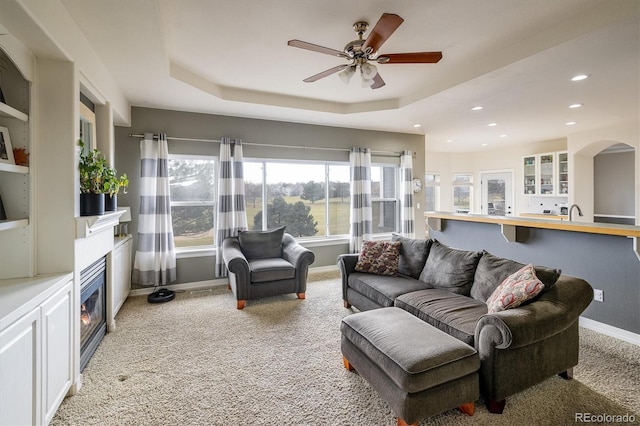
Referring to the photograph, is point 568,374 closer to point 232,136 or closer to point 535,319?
point 535,319

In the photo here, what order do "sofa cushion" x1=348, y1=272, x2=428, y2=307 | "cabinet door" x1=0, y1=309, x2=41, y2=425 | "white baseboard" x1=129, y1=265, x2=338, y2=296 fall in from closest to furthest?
"cabinet door" x1=0, y1=309, x2=41, y2=425, "sofa cushion" x1=348, y1=272, x2=428, y2=307, "white baseboard" x1=129, y1=265, x2=338, y2=296

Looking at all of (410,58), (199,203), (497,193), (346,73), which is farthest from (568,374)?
(497,193)

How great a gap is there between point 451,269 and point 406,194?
10.3 feet

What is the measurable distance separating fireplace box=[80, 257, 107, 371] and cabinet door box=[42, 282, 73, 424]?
351mm

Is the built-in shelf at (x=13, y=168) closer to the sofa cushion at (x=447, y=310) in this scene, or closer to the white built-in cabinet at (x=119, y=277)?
the white built-in cabinet at (x=119, y=277)

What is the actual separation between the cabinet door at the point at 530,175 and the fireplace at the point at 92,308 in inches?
328

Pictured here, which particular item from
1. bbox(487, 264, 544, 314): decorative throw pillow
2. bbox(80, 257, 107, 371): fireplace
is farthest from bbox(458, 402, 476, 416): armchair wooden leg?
bbox(80, 257, 107, 371): fireplace

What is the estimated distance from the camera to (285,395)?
208 centimetres

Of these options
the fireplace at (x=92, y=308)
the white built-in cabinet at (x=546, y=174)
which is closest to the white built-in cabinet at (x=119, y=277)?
the fireplace at (x=92, y=308)

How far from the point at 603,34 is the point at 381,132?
363 cm

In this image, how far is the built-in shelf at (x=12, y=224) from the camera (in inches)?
66.0

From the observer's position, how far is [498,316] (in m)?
1.82

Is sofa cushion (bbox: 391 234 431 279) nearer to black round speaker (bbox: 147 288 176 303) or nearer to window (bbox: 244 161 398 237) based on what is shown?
window (bbox: 244 161 398 237)

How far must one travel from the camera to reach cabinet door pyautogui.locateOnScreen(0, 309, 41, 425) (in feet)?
4.45
